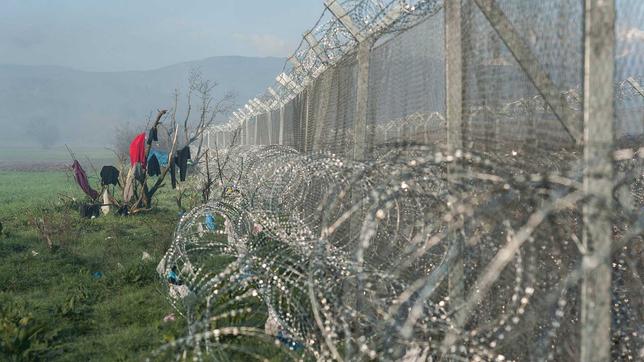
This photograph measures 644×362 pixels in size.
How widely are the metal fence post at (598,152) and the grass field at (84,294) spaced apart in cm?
319

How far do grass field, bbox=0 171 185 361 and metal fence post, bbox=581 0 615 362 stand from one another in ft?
10.5

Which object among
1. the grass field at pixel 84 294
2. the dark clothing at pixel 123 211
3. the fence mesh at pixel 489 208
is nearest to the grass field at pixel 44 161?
the dark clothing at pixel 123 211

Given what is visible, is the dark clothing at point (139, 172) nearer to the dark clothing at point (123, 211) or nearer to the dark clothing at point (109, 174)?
the dark clothing at point (109, 174)

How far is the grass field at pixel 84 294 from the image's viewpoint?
5.02m

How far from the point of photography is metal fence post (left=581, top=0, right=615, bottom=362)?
2.35 metres

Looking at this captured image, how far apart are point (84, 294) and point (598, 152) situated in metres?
5.52

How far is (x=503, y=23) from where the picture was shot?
3.24 meters

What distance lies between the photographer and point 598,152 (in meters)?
2.37

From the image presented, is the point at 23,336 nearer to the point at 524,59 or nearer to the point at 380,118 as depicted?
the point at 380,118

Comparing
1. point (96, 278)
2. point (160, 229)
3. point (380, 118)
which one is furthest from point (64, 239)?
point (380, 118)

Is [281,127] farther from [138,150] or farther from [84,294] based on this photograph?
[84,294]

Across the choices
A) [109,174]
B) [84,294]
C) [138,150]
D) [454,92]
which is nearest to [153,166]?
[138,150]

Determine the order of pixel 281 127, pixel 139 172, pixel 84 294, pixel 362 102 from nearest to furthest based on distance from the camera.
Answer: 1. pixel 362 102
2. pixel 84 294
3. pixel 139 172
4. pixel 281 127

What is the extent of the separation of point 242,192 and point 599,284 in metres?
7.16
